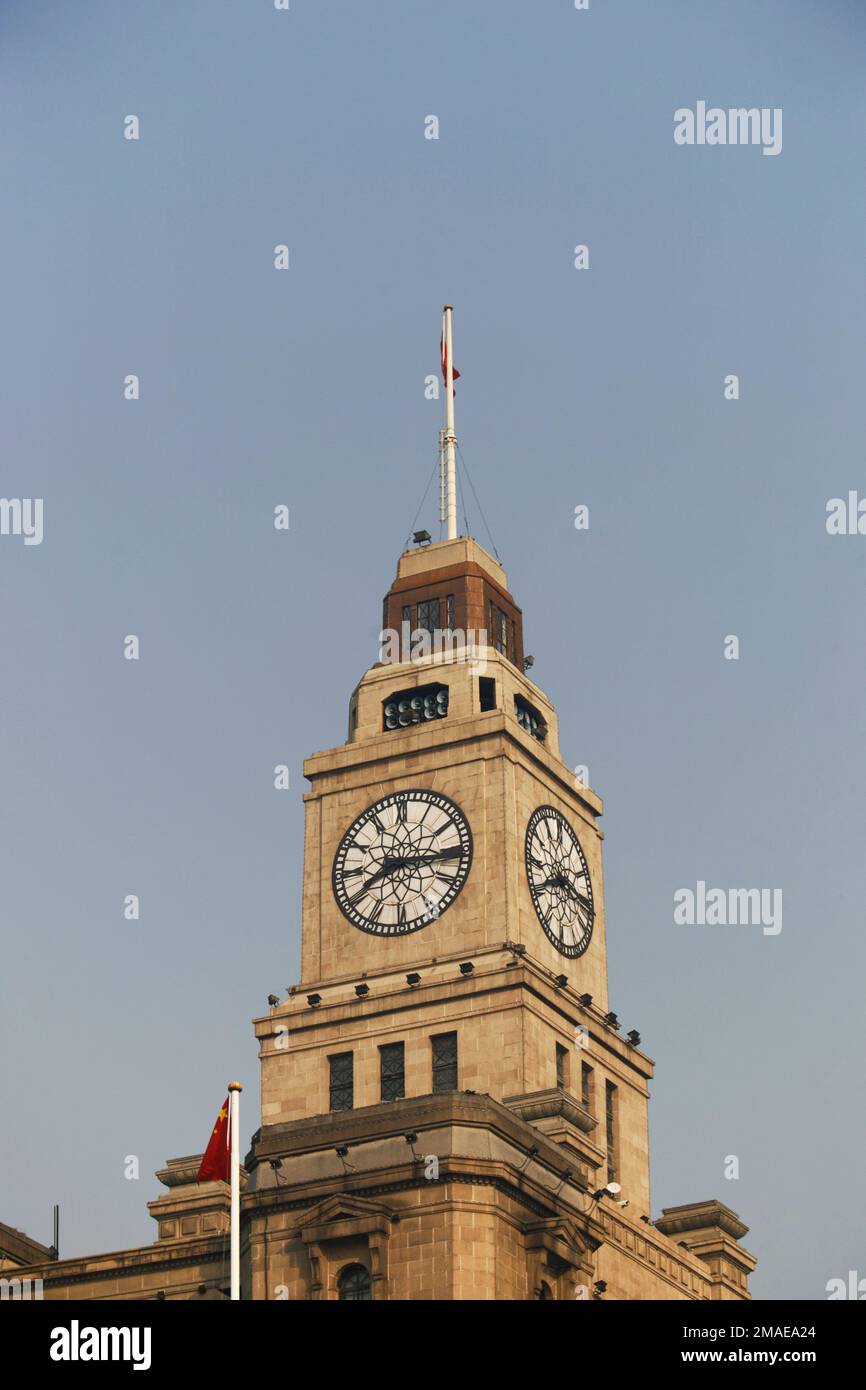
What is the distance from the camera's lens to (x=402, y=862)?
120250mm

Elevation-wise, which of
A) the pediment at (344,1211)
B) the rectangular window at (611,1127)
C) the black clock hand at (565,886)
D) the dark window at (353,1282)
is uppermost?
the black clock hand at (565,886)

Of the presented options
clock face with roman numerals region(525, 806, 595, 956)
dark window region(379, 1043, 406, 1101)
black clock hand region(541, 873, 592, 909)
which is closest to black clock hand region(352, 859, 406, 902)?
clock face with roman numerals region(525, 806, 595, 956)

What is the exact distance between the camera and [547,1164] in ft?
315

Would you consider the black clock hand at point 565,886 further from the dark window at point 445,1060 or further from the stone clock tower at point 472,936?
the dark window at point 445,1060

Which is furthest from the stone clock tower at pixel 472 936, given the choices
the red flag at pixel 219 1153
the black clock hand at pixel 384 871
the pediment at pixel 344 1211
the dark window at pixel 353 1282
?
the red flag at pixel 219 1153

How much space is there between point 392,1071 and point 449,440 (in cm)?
3248

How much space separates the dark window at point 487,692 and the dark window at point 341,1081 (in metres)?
16.8

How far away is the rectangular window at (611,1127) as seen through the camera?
383ft

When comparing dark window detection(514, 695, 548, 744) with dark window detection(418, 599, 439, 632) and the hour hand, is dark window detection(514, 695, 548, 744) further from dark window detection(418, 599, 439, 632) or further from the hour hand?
the hour hand
